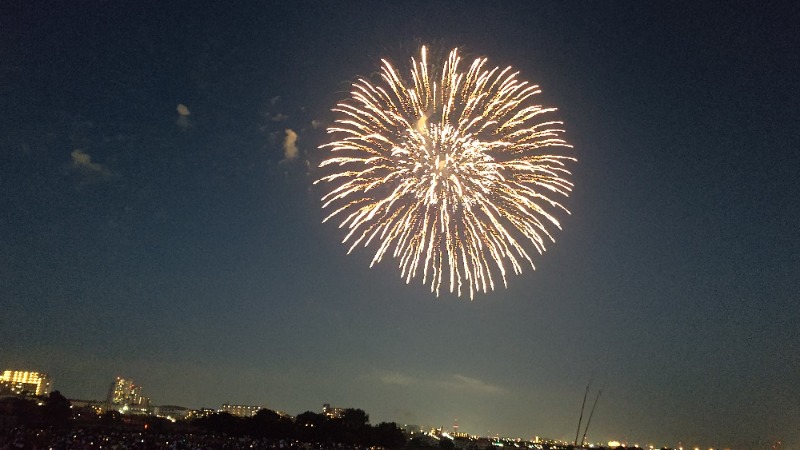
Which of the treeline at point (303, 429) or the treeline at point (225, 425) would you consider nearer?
the treeline at point (225, 425)

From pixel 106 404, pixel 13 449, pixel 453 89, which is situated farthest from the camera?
pixel 106 404

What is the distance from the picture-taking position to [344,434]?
8662 cm

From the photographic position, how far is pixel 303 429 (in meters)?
84.8

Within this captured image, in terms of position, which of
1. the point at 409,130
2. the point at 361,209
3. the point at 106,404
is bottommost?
the point at 106,404

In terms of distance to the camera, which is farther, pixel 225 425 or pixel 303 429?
pixel 303 429

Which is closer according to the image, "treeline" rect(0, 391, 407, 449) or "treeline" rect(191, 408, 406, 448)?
"treeline" rect(0, 391, 407, 449)

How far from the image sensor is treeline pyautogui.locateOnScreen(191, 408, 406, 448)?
8231 centimetres

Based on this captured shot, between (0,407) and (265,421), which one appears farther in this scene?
(265,421)

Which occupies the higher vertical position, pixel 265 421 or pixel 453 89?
pixel 453 89

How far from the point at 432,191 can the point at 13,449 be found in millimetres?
29110

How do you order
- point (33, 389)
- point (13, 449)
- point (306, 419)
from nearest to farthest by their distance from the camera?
1. point (13, 449)
2. point (306, 419)
3. point (33, 389)

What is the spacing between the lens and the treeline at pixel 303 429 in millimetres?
82312

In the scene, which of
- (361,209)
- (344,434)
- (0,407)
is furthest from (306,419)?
(361,209)

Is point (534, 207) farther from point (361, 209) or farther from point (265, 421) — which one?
point (265, 421)
